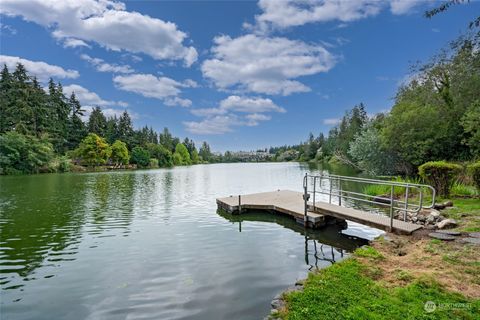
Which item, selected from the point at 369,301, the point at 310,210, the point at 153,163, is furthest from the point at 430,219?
the point at 153,163

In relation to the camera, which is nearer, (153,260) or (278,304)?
(278,304)

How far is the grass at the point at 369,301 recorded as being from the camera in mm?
3084

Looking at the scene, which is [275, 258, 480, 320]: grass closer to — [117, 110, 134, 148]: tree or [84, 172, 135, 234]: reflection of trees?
Answer: [84, 172, 135, 234]: reflection of trees

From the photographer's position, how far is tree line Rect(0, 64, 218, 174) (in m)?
35.2

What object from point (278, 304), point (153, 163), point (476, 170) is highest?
point (476, 170)

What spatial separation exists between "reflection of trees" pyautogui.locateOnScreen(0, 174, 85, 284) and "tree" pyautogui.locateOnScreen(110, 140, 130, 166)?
126 ft

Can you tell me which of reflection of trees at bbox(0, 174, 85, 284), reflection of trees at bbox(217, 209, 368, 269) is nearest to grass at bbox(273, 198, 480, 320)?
reflection of trees at bbox(217, 209, 368, 269)

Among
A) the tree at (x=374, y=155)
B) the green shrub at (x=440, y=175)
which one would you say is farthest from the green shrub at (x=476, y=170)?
the tree at (x=374, y=155)

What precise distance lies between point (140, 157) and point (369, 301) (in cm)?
5868

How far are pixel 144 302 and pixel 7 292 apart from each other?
9.14 ft

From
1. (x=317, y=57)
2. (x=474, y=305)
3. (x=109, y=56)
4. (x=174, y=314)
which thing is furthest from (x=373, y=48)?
(x=109, y=56)

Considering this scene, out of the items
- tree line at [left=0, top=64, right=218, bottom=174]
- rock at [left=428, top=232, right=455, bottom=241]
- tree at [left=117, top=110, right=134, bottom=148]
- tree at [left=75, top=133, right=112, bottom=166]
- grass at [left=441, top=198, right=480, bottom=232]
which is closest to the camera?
rock at [left=428, top=232, right=455, bottom=241]

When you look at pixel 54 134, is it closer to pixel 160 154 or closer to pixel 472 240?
pixel 160 154

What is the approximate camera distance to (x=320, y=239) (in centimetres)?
793
